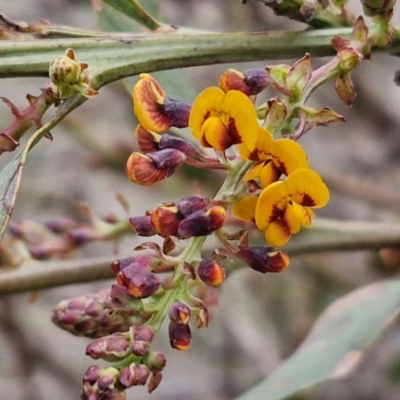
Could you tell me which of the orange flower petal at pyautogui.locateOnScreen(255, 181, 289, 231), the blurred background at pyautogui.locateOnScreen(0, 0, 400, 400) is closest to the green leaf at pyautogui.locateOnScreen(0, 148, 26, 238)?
the orange flower petal at pyautogui.locateOnScreen(255, 181, 289, 231)

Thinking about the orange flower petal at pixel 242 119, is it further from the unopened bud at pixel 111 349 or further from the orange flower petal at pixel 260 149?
the unopened bud at pixel 111 349

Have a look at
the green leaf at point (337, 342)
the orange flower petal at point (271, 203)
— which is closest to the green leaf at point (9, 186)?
the orange flower petal at point (271, 203)

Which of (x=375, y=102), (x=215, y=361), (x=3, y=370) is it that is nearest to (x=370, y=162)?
(x=375, y=102)

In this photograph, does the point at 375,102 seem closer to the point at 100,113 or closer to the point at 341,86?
the point at 100,113

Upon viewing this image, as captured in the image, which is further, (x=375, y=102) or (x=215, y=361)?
(x=215, y=361)

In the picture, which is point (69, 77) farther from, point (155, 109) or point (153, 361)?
point (153, 361)

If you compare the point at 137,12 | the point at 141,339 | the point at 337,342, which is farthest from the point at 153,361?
the point at 337,342
